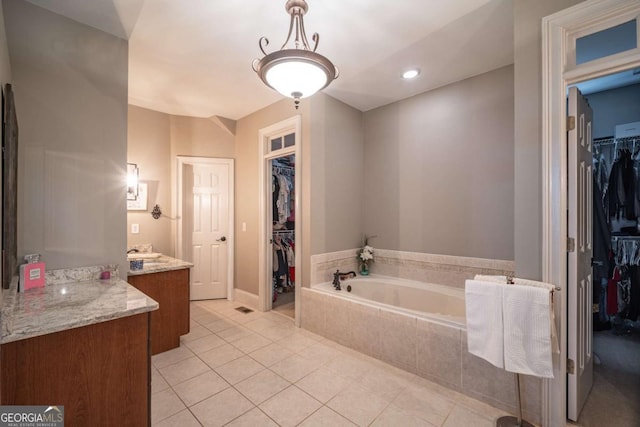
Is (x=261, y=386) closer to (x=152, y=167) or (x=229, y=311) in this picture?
(x=229, y=311)

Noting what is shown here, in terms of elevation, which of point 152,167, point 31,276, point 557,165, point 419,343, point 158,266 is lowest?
point 419,343

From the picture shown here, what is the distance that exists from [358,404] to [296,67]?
220cm

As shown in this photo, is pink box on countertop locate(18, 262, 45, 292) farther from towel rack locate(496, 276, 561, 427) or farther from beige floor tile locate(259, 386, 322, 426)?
towel rack locate(496, 276, 561, 427)

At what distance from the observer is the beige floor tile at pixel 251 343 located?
2671mm

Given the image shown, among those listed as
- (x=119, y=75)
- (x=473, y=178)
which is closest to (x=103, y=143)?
(x=119, y=75)

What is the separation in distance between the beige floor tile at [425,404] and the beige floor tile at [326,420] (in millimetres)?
408

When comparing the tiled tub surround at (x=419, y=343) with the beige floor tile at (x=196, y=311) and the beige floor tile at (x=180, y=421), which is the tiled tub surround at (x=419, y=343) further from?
the beige floor tile at (x=196, y=311)

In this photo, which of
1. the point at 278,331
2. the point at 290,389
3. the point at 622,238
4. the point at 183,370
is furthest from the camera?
the point at 278,331

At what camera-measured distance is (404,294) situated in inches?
123

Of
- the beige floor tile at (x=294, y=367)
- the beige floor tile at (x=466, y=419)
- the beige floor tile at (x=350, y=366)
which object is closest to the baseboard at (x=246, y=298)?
the beige floor tile at (x=294, y=367)

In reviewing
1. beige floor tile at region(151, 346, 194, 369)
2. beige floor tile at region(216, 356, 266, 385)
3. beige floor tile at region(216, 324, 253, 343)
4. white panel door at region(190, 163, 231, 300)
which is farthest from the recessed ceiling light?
beige floor tile at region(151, 346, 194, 369)

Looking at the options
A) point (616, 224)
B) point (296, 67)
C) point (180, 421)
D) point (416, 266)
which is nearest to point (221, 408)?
point (180, 421)

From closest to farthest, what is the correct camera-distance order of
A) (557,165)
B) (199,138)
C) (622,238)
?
(557,165)
(622,238)
(199,138)

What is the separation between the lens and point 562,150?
163 centimetres
